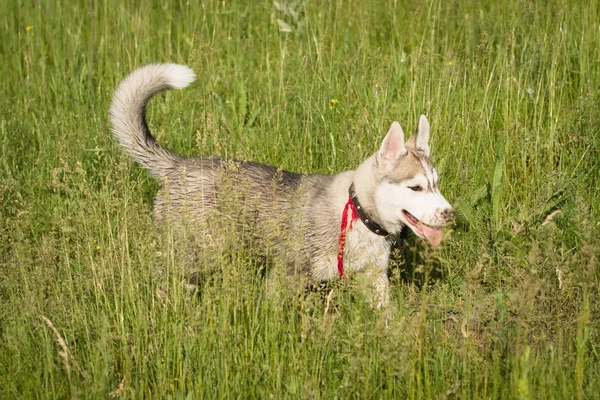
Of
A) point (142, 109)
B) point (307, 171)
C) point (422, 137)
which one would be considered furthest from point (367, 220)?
point (142, 109)

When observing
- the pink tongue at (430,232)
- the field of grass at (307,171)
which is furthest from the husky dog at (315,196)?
the field of grass at (307,171)

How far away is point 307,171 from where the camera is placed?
486 cm

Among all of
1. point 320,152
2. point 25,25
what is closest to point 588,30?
point 320,152

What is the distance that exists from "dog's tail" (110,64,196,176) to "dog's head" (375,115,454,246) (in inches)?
44.3

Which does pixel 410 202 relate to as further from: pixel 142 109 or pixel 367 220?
pixel 142 109

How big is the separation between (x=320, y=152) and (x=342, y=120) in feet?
1.02

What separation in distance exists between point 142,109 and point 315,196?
108cm

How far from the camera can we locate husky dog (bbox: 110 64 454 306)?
380 cm

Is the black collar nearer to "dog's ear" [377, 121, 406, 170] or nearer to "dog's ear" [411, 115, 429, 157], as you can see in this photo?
"dog's ear" [377, 121, 406, 170]

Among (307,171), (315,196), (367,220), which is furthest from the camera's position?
(307,171)

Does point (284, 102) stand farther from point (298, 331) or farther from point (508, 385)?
point (508, 385)

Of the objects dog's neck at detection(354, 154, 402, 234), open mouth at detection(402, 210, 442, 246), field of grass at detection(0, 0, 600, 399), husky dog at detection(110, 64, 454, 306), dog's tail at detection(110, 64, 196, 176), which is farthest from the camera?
dog's tail at detection(110, 64, 196, 176)

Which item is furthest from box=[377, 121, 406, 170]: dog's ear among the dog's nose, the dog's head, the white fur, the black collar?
the dog's nose

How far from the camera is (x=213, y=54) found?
5.84 m
